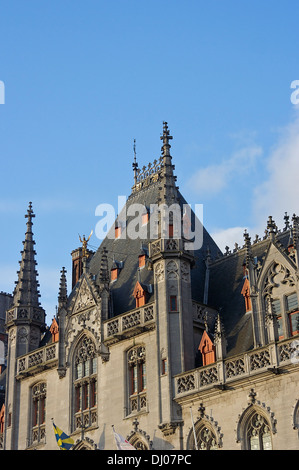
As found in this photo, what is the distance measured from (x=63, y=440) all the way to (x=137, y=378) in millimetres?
5503

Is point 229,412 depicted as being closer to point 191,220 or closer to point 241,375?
point 241,375

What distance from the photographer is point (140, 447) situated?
41.8 metres

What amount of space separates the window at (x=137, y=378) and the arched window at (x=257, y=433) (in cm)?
675

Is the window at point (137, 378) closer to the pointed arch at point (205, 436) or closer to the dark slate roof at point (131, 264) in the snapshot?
the dark slate roof at point (131, 264)

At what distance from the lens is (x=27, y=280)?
5538 cm

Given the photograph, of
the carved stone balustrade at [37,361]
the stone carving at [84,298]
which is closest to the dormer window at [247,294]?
the stone carving at [84,298]

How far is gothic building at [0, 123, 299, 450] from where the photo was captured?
1495 inches

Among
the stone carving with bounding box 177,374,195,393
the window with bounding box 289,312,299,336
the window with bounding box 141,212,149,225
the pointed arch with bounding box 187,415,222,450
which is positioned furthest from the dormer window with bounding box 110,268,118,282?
the window with bounding box 289,312,299,336

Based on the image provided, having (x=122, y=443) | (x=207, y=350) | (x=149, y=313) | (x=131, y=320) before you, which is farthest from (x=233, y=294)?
(x=122, y=443)

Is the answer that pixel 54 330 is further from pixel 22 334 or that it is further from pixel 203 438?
pixel 203 438

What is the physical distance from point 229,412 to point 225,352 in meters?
2.94

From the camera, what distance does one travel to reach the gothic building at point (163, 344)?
38.0m

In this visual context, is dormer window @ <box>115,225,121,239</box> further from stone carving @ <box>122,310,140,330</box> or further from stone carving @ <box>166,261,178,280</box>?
stone carving @ <box>166,261,178,280</box>
